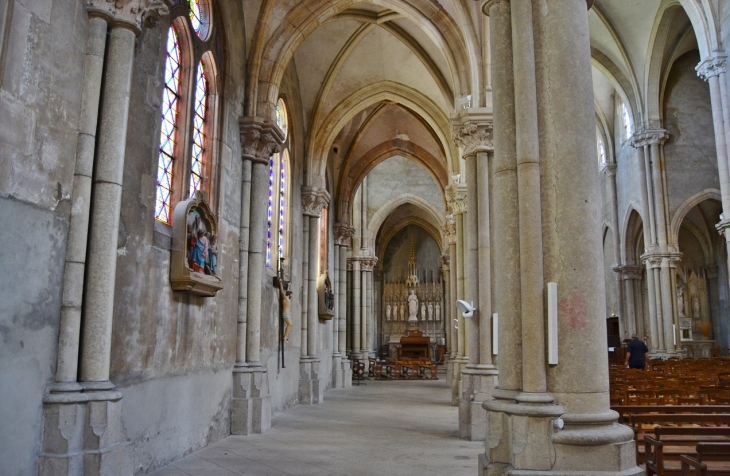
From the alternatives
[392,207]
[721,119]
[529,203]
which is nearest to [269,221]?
[529,203]

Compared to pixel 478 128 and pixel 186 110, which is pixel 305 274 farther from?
pixel 186 110

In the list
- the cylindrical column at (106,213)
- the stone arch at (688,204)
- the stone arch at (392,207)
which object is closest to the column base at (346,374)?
the stone arch at (392,207)

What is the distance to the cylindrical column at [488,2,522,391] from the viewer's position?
18.0 ft

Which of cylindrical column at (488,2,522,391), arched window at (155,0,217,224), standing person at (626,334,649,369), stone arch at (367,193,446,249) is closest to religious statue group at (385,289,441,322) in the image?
stone arch at (367,193,446,249)

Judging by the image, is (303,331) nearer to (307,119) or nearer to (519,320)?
(307,119)

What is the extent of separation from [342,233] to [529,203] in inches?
737

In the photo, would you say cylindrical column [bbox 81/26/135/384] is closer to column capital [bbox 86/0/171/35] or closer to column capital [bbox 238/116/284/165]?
column capital [bbox 86/0/171/35]

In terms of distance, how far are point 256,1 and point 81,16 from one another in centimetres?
658

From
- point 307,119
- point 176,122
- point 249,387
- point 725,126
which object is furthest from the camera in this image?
point 307,119

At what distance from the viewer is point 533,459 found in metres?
4.96

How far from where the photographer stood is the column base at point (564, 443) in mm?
4863

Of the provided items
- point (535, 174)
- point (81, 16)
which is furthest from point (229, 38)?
point (535, 174)

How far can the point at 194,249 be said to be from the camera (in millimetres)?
9039

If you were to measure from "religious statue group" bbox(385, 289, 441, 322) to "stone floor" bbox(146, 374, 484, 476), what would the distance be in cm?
2319
